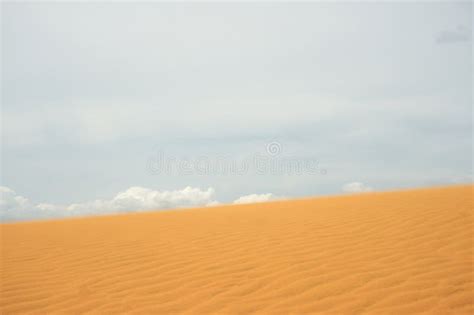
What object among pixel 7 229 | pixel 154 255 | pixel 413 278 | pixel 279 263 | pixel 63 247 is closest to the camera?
pixel 413 278

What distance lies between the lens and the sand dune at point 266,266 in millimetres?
4148

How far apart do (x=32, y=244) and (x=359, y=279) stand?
6561mm

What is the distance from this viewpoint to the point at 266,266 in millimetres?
5254

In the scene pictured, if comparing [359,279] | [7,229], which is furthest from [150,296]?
[7,229]

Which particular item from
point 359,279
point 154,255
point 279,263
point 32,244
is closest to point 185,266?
point 154,255

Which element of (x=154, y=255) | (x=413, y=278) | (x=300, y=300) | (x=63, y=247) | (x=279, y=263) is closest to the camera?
(x=300, y=300)

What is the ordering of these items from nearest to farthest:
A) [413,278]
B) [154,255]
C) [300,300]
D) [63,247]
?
[300,300]
[413,278]
[154,255]
[63,247]

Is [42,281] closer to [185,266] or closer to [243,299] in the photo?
[185,266]

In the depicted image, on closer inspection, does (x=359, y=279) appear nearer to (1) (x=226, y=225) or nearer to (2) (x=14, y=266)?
(1) (x=226, y=225)

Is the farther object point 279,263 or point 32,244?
point 32,244

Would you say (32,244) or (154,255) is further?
(32,244)

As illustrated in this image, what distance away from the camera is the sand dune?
4148 mm

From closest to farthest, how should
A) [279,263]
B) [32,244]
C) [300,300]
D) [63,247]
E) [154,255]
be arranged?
1. [300,300]
2. [279,263]
3. [154,255]
4. [63,247]
5. [32,244]

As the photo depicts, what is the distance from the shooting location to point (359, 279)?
14.9ft
